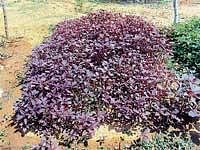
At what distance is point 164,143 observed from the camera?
558 centimetres

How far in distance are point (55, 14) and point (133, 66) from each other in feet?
18.4

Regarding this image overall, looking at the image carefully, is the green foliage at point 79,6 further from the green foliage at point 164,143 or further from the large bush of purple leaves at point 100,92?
the green foliage at point 164,143

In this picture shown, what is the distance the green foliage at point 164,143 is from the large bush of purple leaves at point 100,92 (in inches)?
5.4

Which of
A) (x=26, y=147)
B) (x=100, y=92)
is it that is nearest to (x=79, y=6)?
(x=100, y=92)

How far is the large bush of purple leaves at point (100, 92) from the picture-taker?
559 centimetres

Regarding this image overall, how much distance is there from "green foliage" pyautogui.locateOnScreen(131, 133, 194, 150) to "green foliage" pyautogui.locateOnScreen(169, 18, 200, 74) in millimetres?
1483

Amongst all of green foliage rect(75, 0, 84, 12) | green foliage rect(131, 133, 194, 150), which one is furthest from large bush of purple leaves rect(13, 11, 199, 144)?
green foliage rect(75, 0, 84, 12)

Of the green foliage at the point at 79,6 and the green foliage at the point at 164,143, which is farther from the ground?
the green foliage at the point at 79,6

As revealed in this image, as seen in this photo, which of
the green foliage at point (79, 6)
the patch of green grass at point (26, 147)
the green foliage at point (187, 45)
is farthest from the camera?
the green foliage at point (79, 6)

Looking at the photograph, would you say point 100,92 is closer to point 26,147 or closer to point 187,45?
point 26,147

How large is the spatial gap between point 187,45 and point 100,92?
1.89 m

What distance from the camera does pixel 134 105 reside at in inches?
223

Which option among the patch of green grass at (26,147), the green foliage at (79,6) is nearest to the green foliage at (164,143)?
the patch of green grass at (26,147)

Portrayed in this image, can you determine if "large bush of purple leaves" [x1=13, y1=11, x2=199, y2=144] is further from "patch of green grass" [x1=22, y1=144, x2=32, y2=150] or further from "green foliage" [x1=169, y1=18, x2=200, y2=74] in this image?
"green foliage" [x1=169, y1=18, x2=200, y2=74]
